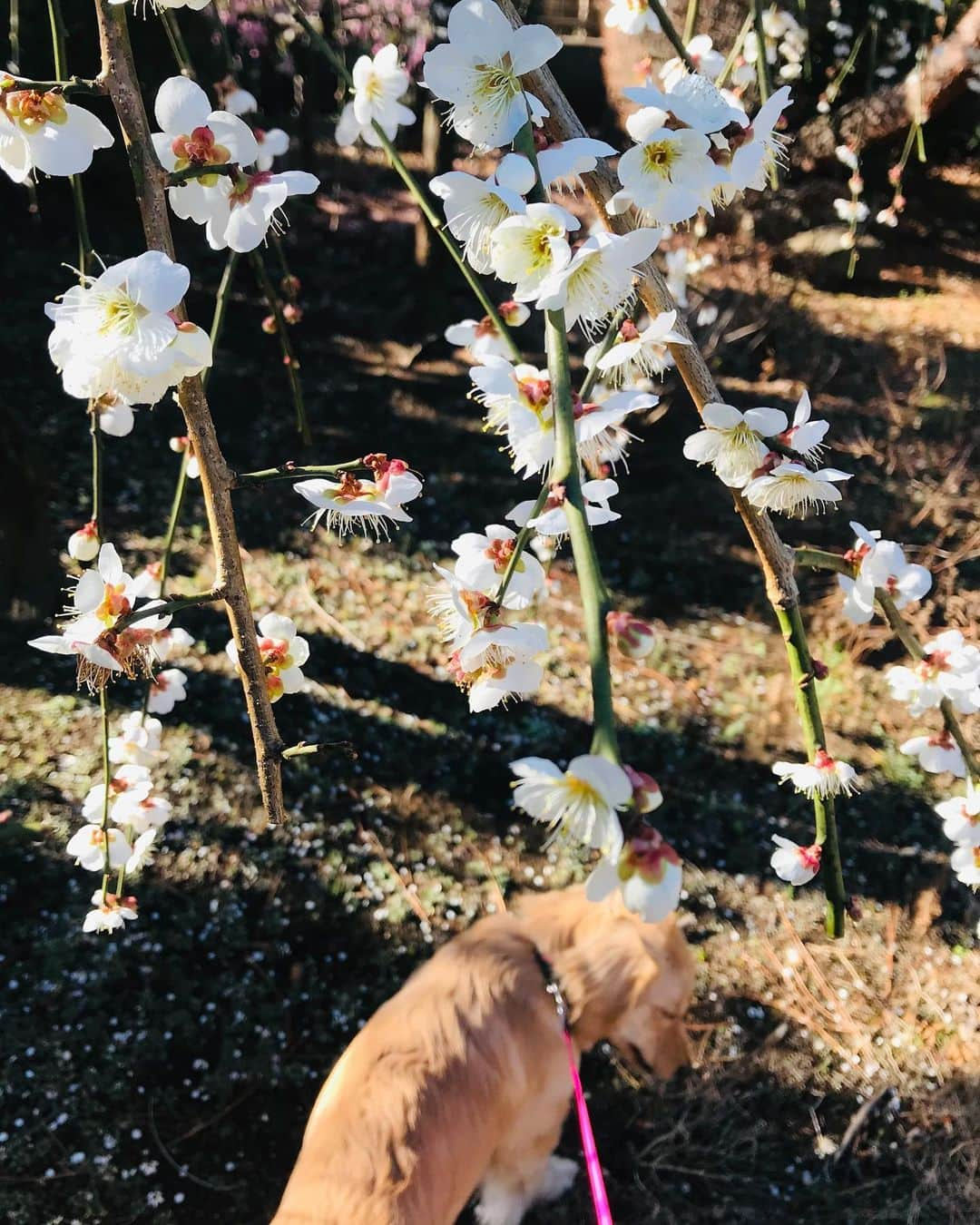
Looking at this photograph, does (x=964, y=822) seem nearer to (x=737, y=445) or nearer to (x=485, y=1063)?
(x=737, y=445)

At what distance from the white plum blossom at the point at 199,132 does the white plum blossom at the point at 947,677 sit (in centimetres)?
93

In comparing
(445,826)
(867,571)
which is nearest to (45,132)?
(867,571)

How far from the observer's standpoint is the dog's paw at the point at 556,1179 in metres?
2.31

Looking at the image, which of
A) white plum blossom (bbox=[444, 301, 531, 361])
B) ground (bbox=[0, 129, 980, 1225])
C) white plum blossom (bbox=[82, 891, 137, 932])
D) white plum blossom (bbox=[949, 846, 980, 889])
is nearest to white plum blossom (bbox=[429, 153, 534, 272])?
white plum blossom (bbox=[444, 301, 531, 361])

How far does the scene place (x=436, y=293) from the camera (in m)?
4.89

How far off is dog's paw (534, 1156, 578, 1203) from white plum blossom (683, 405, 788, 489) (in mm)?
2071

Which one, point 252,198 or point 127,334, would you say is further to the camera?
point 252,198

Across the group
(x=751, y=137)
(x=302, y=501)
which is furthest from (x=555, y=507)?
(x=302, y=501)

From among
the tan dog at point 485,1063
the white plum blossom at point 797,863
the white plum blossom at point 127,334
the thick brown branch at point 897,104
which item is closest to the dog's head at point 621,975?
the tan dog at point 485,1063

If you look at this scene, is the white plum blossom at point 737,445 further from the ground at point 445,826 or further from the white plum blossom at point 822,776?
the ground at point 445,826

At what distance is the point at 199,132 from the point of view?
807mm

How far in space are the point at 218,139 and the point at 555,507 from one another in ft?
1.47

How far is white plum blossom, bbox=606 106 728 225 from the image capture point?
69 cm

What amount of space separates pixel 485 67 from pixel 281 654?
710 millimetres
